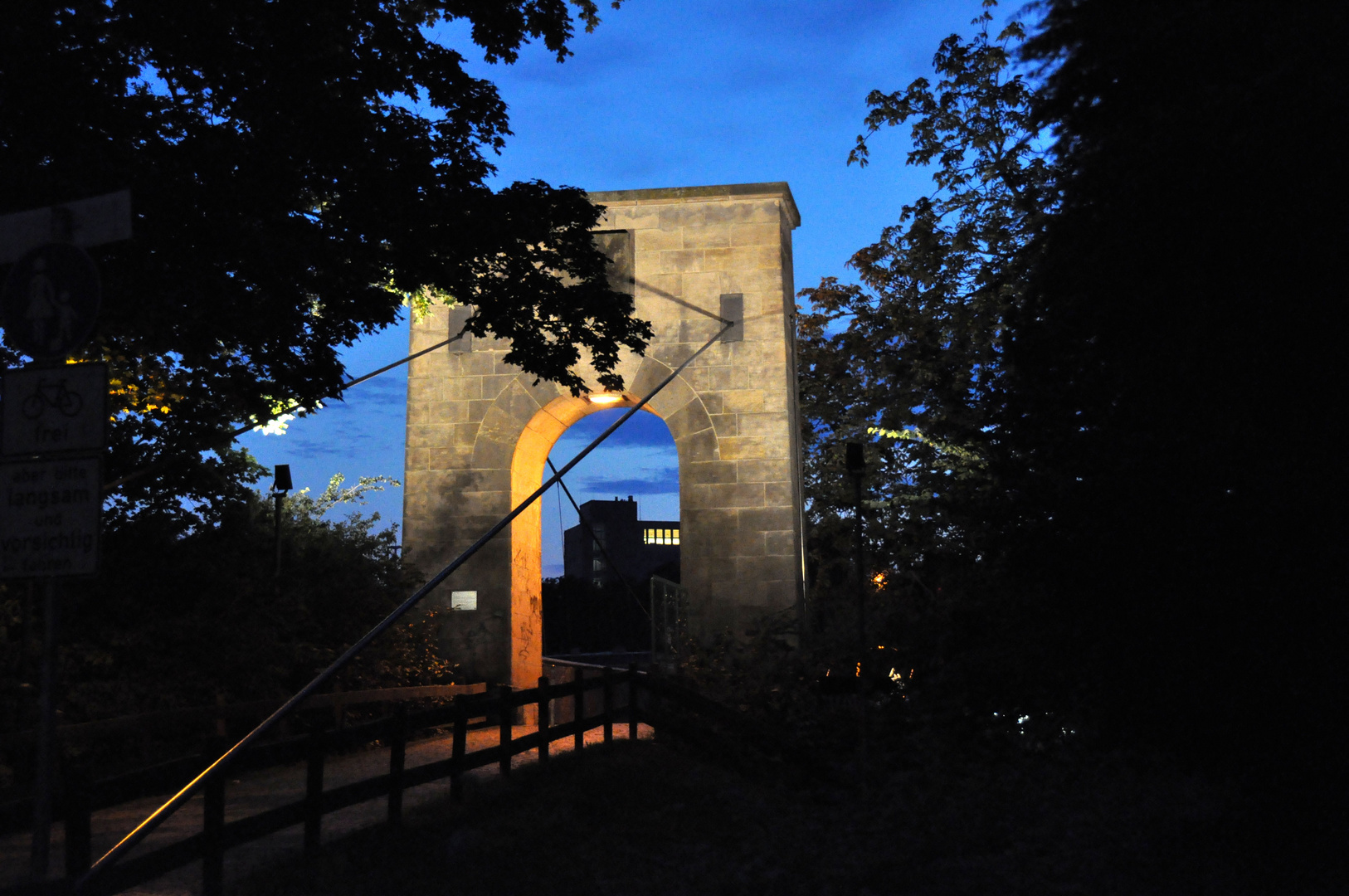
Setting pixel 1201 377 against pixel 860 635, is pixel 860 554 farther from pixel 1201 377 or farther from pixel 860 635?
pixel 1201 377

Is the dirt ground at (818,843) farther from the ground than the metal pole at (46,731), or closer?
closer

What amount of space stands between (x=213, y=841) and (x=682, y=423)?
13812mm

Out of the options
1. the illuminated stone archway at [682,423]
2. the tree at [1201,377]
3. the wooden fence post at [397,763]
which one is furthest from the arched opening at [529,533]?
the tree at [1201,377]

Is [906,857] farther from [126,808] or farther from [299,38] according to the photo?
[299,38]

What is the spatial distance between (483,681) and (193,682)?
6.85 metres

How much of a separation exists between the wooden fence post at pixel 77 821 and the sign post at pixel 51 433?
1.34 feet

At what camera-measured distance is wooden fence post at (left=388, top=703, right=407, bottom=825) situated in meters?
8.72

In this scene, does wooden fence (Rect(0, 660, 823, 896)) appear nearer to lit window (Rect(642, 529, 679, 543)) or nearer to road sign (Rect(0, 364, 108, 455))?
road sign (Rect(0, 364, 108, 455))

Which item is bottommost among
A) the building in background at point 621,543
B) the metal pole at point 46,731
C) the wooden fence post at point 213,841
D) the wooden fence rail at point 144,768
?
the wooden fence post at point 213,841

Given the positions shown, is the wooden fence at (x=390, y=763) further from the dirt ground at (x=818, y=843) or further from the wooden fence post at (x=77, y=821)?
the dirt ground at (x=818, y=843)

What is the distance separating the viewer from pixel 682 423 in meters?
20.0

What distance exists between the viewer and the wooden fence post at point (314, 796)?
771 centimetres

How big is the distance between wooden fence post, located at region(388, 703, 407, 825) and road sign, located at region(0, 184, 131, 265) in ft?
14.3

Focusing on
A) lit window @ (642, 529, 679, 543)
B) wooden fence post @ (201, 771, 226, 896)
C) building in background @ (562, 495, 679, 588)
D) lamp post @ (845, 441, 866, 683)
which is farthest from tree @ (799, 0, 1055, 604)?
lit window @ (642, 529, 679, 543)
